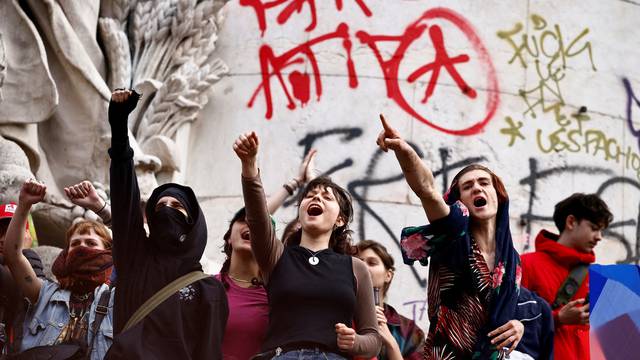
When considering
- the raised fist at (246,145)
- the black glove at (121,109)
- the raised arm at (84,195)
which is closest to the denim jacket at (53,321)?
the raised arm at (84,195)

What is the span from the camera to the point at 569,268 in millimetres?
7172

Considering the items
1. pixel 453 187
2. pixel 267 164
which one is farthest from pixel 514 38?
pixel 453 187

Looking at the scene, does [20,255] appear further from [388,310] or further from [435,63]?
[435,63]

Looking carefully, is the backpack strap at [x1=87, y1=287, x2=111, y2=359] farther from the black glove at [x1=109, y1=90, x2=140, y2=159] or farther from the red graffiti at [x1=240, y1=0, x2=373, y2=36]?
the red graffiti at [x1=240, y1=0, x2=373, y2=36]

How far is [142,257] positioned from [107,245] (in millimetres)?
791

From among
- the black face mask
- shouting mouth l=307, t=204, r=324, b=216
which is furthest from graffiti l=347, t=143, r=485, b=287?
the black face mask

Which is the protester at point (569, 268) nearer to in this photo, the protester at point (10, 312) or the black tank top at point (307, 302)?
the black tank top at point (307, 302)

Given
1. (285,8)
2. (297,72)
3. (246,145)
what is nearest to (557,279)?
(246,145)

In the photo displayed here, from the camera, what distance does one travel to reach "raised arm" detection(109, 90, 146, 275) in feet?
18.5

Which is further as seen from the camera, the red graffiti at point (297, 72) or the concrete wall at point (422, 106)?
the red graffiti at point (297, 72)

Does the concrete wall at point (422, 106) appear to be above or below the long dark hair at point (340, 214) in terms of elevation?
above

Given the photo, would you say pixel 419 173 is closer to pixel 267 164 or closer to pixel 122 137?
pixel 122 137

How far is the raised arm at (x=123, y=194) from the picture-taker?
222 inches

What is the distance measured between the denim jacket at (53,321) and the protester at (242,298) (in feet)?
1.91
